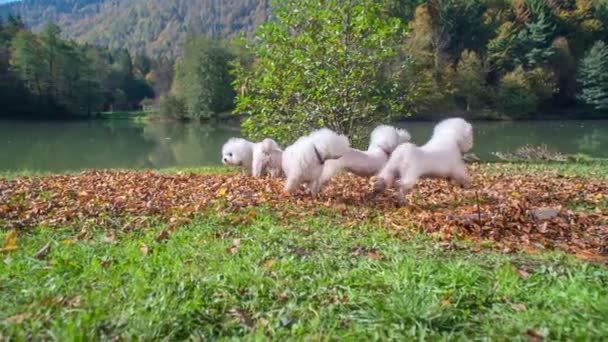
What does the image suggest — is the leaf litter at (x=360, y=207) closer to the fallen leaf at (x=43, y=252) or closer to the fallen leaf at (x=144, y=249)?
the fallen leaf at (x=144, y=249)

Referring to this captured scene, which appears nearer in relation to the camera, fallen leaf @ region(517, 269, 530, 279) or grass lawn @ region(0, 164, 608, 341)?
grass lawn @ region(0, 164, 608, 341)

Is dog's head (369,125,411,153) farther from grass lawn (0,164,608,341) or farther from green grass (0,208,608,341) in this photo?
green grass (0,208,608,341)

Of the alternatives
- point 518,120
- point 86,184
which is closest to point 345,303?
point 86,184

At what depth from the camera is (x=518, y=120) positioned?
39.8m

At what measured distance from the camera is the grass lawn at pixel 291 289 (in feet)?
6.83

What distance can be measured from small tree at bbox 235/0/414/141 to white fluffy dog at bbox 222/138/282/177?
1656 millimetres

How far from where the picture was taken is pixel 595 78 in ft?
Result: 134

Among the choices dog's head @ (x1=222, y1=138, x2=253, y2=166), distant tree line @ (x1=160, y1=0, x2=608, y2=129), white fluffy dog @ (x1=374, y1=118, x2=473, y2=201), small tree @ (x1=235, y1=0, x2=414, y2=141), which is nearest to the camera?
white fluffy dog @ (x1=374, y1=118, x2=473, y2=201)

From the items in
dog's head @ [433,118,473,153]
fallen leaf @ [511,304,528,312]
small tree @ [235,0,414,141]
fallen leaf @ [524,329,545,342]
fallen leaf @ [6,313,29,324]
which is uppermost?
small tree @ [235,0,414,141]

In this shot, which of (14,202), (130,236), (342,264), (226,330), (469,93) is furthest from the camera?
(469,93)

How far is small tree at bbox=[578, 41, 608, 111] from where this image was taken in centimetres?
4028

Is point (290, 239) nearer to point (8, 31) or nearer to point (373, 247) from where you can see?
point (373, 247)

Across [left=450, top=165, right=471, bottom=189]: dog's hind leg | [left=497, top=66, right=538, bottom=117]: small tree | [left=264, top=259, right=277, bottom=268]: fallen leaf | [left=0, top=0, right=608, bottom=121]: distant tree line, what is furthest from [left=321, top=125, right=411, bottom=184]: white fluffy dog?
[left=497, top=66, right=538, bottom=117]: small tree

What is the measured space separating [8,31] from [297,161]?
54923 mm
